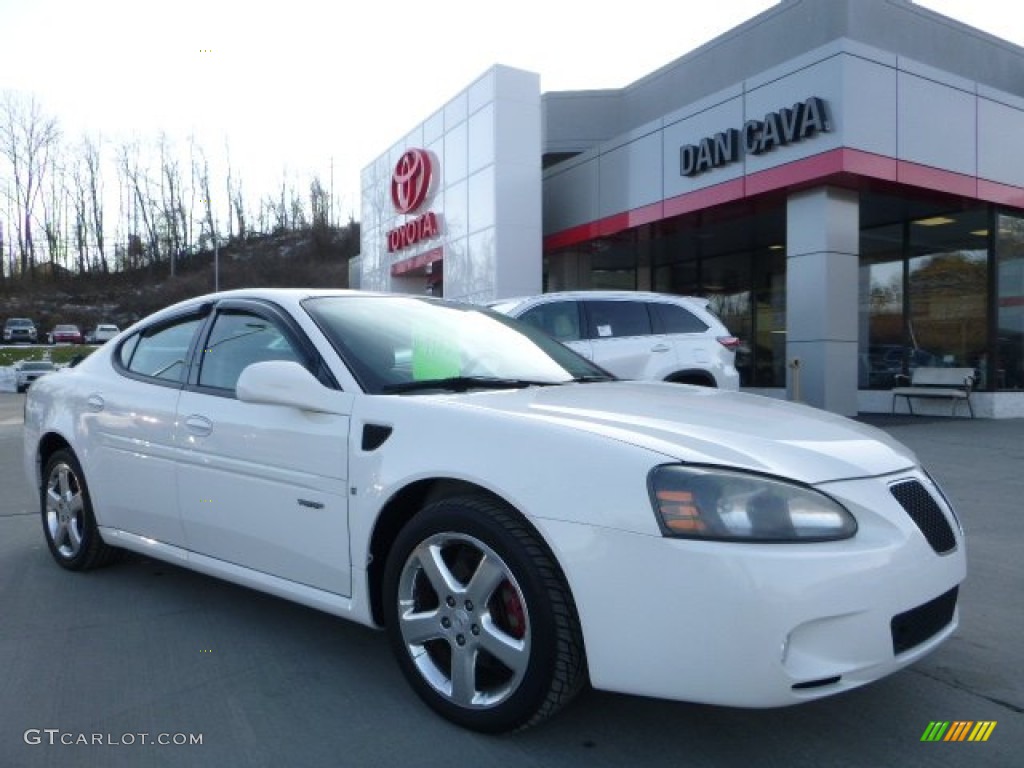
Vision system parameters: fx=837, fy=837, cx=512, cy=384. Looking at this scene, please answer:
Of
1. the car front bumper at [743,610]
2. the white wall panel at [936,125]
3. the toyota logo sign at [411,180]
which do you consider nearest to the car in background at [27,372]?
the toyota logo sign at [411,180]

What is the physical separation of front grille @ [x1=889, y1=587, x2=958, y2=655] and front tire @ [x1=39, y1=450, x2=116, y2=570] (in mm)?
3928

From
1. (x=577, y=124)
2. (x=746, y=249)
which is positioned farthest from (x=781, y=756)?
(x=577, y=124)

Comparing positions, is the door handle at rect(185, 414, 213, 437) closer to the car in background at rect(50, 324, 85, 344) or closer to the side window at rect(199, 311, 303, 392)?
the side window at rect(199, 311, 303, 392)

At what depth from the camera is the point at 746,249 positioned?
18844 millimetres

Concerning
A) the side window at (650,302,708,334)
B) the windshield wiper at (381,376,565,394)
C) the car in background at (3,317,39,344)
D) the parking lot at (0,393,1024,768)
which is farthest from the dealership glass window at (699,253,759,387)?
the car in background at (3,317,39,344)

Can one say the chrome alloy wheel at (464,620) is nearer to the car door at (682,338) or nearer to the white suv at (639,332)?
the white suv at (639,332)

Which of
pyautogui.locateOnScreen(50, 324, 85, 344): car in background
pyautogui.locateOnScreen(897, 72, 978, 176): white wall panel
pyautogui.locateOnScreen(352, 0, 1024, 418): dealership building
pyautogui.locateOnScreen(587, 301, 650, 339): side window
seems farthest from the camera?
pyautogui.locateOnScreen(50, 324, 85, 344): car in background

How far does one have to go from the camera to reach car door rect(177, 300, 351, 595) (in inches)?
123

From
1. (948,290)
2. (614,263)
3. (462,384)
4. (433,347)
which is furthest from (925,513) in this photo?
(614,263)

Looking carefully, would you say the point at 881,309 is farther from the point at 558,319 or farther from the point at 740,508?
the point at 740,508

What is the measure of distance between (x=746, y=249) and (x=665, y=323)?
34.7ft

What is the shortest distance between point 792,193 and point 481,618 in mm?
12125

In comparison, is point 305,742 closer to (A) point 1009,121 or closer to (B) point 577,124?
(A) point 1009,121

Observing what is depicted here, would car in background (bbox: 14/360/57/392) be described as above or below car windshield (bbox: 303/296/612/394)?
below
